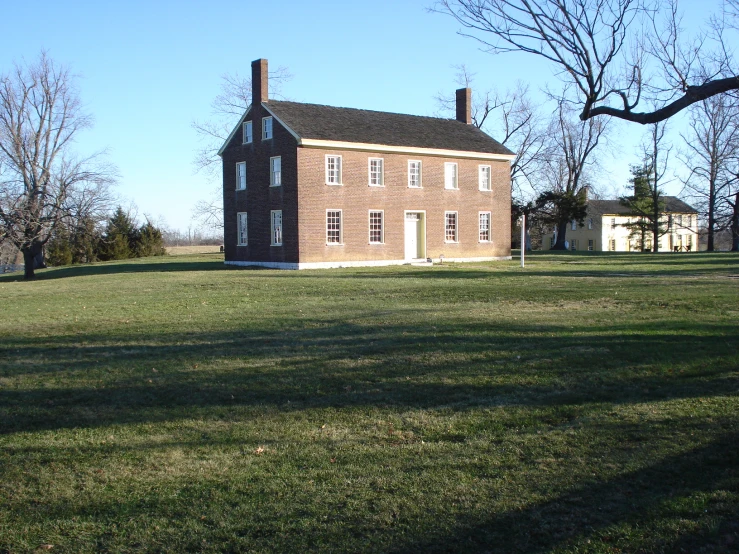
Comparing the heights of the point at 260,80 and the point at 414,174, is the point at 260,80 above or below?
above

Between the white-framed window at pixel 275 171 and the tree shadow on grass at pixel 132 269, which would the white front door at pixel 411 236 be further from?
the tree shadow on grass at pixel 132 269

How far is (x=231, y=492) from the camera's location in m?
5.11

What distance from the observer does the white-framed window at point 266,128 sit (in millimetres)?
35156

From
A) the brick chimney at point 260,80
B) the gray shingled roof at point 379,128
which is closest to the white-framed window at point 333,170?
the gray shingled roof at point 379,128

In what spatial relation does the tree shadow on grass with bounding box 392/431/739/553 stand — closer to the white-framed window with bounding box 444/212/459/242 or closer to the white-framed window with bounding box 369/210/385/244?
the white-framed window with bounding box 369/210/385/244

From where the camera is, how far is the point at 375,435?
6.43 m

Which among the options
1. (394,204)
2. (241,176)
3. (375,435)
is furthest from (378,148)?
(375,435)

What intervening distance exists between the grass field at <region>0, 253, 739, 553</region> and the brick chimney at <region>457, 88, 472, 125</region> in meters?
32.3

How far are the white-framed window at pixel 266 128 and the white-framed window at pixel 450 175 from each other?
9783 mm

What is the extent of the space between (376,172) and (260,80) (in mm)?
7509

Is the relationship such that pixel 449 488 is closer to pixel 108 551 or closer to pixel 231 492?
pixel 231 492

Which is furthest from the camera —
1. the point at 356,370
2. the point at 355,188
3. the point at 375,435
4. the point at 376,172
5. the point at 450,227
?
the point at 450,227

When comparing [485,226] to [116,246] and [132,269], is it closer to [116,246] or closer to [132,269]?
[132,269]

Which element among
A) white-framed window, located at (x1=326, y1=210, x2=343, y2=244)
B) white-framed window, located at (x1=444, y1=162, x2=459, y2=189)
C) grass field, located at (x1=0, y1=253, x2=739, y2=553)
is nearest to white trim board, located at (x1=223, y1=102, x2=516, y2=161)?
white-framed window, located at (x1=444, y1=162, x2=459, y2=189)
